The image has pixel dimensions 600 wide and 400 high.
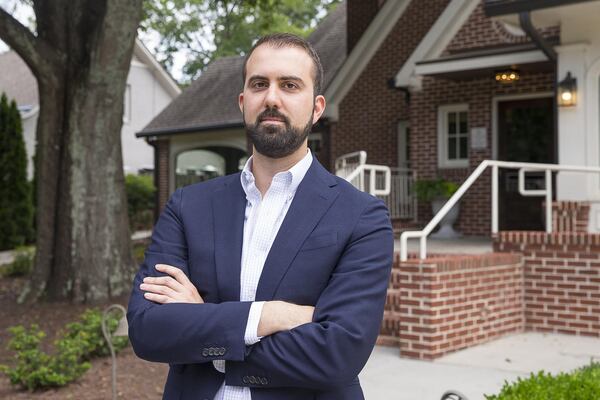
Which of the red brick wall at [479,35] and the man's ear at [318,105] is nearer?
the man's ear at [318,105]

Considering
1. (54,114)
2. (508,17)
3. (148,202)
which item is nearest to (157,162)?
(148,202)

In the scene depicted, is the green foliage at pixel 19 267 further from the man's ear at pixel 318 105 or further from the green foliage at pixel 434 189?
the man's ear at pixel 318 105

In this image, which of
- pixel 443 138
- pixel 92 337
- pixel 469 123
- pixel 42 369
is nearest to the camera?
pixel 42 369

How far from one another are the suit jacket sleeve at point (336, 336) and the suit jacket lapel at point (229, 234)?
0.19m

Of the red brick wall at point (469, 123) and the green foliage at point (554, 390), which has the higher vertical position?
the red brick wall at point (469, 123)

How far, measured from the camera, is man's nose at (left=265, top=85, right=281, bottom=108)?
6.92ft

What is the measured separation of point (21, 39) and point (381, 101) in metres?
7.56

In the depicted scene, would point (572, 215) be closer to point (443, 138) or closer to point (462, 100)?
point (462, 100)

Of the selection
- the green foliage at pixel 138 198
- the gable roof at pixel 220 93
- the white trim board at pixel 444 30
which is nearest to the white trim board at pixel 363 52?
the gable roof at pixel 220 93

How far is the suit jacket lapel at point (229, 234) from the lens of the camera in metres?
2.13

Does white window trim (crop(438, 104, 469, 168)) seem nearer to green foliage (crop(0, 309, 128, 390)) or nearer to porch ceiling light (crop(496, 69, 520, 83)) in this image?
porch ceiling light (crop(496, 69, 520, 83))

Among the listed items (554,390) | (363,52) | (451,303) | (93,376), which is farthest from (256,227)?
(363,52)

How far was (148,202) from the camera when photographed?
87.8ft

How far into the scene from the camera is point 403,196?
546 inches
